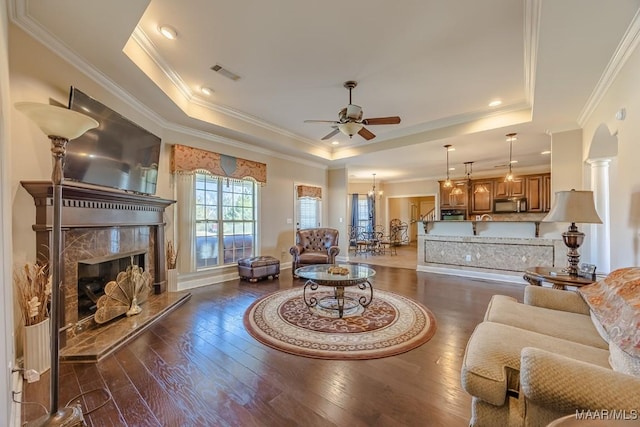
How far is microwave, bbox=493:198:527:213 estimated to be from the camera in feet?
26.5

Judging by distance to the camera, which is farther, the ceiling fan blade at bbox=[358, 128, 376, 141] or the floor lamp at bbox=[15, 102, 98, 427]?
the ceiling fan blade at bbox=[358, 128, 376, 141]

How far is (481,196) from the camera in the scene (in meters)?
8.76

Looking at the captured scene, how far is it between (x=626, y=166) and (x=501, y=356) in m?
2.27

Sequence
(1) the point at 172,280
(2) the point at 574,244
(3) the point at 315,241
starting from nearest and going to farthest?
(2) the point at 574,244 → (1) the point at 172,280 → (3) the point at 315,241

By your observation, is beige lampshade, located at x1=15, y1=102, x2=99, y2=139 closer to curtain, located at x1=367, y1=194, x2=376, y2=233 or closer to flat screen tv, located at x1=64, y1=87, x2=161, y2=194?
flat screen tv, located at x1=64, y1=87, x2=161, y2=194

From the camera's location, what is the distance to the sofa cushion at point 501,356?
128 cm

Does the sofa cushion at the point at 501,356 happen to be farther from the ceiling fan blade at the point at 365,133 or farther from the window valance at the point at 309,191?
the window valance at the point at 309,191

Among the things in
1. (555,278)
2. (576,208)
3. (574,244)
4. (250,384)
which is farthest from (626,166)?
(250,384)

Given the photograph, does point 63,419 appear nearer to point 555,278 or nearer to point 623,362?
point 623,362

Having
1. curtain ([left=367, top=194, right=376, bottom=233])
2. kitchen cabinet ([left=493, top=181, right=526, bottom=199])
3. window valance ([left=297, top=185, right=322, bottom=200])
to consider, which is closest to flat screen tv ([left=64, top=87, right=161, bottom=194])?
window valance ([left=297, top=185, right=322, bottom=200])

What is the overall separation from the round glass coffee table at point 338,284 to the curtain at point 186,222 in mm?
2091

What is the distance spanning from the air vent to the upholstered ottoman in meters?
3.03

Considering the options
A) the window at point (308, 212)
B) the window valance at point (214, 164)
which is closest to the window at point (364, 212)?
the window at point (308, 212)

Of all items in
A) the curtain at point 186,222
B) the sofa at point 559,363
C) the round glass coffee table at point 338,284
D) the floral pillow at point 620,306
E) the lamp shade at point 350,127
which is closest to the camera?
the sofa at point 559,363
